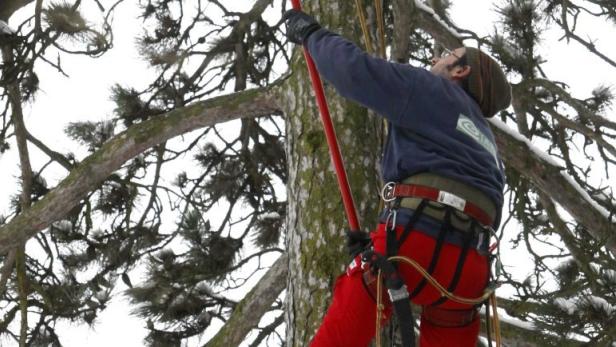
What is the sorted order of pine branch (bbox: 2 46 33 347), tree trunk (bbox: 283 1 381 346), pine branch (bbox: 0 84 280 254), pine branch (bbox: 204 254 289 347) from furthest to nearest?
pine branch (bbox: 2 46 33 347), pine branch (bbox: 204 254 289 347), pine branch (bbox: 0 84 280 254), tree trunk (bbox: 283 1 381 346)

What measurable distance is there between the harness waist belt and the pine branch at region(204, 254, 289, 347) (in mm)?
1455

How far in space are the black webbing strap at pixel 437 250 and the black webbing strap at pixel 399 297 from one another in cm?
10

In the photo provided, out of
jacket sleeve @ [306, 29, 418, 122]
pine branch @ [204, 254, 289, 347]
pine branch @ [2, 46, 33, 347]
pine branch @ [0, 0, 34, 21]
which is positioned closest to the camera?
jacket sleeve @ [306, 29, 418, 122]

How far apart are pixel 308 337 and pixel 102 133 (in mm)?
3452

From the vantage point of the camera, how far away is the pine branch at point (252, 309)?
397 cm

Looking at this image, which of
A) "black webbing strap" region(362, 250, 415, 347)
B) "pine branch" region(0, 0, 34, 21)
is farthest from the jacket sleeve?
"pine branch" region(0, 0, 34, 21)

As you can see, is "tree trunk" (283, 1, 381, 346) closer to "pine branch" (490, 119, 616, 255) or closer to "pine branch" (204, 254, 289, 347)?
"pine branch" (204, 254, 289, 347)

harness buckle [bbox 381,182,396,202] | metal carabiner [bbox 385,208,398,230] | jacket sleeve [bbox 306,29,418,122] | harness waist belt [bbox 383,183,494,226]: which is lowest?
metal carabiner [bbox 385,208,398,230]

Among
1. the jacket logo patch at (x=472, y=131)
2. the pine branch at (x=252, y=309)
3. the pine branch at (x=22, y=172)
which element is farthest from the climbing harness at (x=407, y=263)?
the pine branch at (x=22, y=172)

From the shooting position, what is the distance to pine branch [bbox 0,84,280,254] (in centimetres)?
386

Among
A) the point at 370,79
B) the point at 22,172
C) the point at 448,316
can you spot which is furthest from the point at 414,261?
the point at 22,172

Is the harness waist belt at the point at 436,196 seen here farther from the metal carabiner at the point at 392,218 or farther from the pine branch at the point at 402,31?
the pine branch at the point at 402,31

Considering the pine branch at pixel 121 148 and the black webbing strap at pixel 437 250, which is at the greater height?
the pine branch at pixel 121 148

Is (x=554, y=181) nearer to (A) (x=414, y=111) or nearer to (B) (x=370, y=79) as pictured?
(A) (x=414, y=111)
